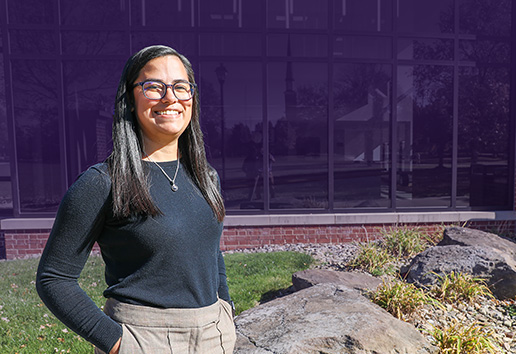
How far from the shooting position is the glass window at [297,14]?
8609mm

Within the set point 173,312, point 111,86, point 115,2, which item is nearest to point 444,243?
point 173,312

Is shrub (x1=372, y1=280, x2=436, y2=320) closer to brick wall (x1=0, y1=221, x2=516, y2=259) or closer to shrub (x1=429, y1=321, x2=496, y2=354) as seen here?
shrub (x1=429, y1=321, x2=496, y2=354)

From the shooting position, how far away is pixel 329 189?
8750mm

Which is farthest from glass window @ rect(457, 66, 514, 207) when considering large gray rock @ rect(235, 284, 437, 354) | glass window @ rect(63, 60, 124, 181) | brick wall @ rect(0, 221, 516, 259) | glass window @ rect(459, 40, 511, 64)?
glass window @ rect(63, 60, 124, 181)

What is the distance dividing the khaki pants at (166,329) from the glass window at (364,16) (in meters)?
8.06

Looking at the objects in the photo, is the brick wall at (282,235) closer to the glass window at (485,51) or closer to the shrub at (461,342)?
the glass window at (485,51)

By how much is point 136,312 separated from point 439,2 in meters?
9.28

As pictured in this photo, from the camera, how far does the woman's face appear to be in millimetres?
1628

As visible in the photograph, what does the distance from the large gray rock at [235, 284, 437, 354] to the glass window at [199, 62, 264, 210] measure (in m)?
5.05

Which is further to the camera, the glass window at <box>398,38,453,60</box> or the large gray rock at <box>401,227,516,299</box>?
the glass window at <box>398,38,453,60</box>

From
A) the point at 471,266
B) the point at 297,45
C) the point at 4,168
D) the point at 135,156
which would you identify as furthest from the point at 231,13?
the point at 135,156

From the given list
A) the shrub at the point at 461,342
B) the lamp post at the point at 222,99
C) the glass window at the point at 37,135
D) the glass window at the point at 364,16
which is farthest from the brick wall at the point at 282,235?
the shrub at the point at 461,342

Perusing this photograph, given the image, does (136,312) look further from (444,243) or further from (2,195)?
(2,195)

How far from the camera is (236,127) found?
8.68 meters
